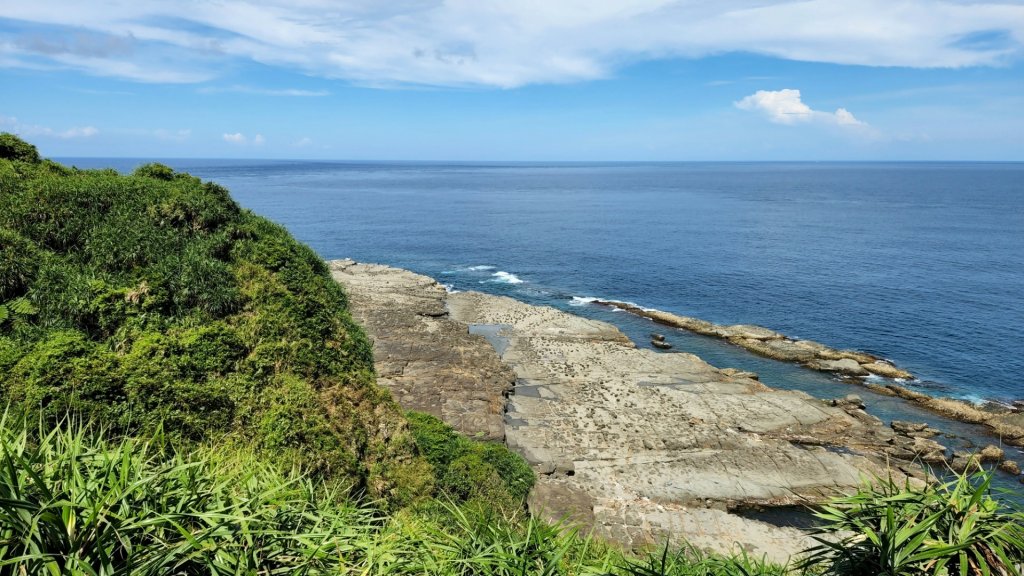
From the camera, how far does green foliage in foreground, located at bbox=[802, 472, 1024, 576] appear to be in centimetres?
867

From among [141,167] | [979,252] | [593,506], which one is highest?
[141,167]

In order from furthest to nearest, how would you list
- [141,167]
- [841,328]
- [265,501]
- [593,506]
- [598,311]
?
[598,311] < [841,328] < [141,167] < [593,506] < [265,501]

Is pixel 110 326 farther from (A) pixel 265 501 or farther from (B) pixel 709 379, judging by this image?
(B) pixel 709 379

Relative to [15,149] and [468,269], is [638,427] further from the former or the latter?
[468,269]

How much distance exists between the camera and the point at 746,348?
49.6 meters

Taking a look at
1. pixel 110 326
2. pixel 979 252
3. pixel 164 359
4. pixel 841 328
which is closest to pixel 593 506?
pixel 164 359

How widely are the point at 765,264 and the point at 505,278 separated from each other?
37230mm

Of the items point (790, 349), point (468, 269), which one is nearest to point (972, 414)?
point (790, 349)

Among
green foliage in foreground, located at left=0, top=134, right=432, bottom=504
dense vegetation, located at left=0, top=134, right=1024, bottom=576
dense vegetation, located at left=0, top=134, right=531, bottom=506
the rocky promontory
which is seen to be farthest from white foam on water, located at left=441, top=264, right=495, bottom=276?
green foliage in foreground, located at left=0, top=134, right=432, bottom=504

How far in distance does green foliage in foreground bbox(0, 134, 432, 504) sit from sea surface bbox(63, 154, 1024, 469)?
34263 millimetres

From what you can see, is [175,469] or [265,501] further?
[265,501]

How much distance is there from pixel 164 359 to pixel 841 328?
182 ft

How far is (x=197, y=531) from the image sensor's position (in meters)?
8.38

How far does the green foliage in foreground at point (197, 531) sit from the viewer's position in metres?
7.07
